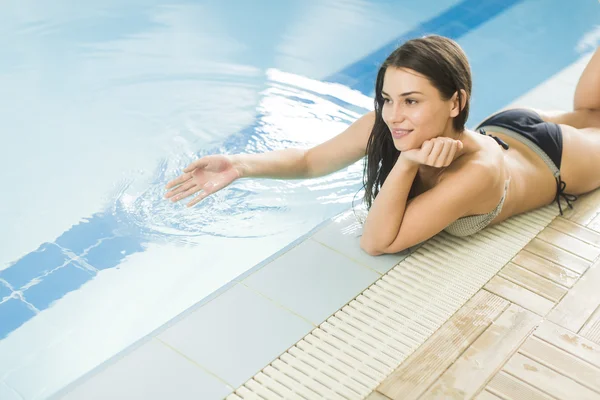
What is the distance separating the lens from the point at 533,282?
2.93 m

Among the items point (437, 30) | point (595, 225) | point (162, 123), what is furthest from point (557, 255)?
point (437, 30)

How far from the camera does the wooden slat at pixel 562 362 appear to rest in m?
2.48

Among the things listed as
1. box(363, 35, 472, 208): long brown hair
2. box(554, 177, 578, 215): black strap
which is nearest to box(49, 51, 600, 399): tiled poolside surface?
box(554, 177, 578, 215): black strap

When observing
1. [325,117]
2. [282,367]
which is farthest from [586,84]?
[282,367]

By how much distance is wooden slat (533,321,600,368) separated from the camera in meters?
2.58

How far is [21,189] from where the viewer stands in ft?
12.1

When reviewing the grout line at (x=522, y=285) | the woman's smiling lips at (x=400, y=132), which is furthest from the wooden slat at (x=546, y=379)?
the woman's smiling lips at (x=400, y=132)

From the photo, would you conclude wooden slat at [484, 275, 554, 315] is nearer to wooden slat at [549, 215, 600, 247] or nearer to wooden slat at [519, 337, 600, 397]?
wooden slat at [519, 337, 600, 397]

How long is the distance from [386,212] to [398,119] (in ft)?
1.27

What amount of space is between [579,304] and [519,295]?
230mm

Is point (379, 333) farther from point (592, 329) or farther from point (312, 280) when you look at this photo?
point (592, 329)

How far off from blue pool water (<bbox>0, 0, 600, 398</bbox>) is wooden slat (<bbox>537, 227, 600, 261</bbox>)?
3.48 feet

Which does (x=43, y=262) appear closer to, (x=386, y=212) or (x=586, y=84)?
(x=386, y=212)

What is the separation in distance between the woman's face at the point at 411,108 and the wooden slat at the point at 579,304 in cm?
83
